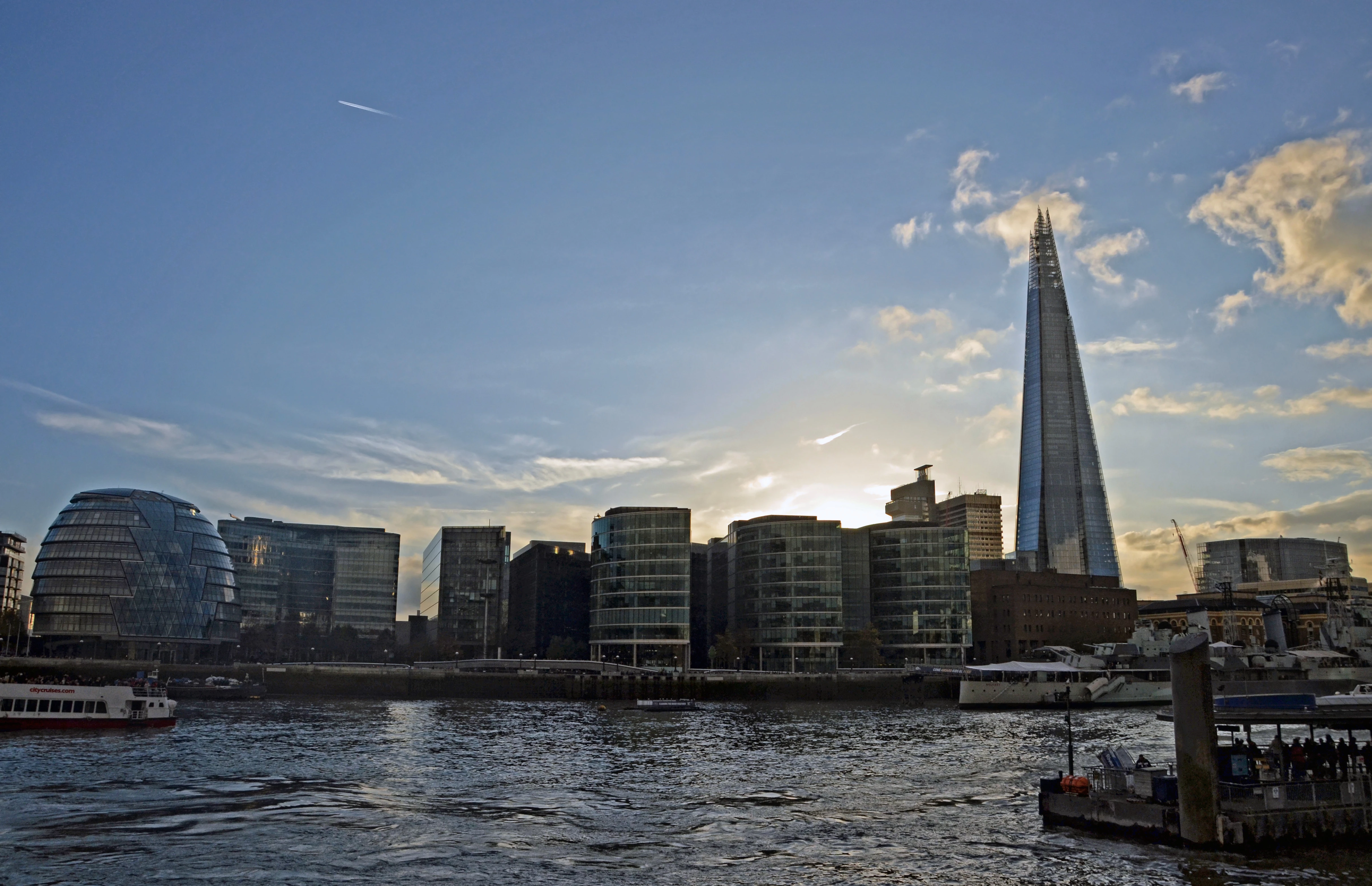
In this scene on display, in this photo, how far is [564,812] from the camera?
50.0 metres

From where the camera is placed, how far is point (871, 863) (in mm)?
38656

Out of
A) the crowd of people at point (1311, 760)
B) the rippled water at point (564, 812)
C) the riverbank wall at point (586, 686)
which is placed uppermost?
the crowd of people at point (1311, 760)

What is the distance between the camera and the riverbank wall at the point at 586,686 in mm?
169625

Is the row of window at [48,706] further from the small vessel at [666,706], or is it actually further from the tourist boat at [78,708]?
the small vessel at [666,706]

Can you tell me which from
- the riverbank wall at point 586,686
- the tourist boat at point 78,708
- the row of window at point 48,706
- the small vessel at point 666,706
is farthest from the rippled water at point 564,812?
the riverbank wall at point 586,686

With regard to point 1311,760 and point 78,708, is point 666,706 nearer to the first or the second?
point 78,708

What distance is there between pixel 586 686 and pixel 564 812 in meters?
124

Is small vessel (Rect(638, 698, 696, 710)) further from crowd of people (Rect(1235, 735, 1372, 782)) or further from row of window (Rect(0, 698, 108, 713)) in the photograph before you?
crowd of people (Rect(1235, 735, 1372, 782))

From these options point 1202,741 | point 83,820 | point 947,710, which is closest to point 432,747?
point 83,820

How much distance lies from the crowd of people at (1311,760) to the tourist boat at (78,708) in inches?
3722

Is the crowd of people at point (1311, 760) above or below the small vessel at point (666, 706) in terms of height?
above

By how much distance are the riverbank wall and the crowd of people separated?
410 feet

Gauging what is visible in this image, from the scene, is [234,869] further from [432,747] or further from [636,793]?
[432,747]

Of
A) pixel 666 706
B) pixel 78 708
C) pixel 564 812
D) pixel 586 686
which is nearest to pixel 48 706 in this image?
pixel 78 708
